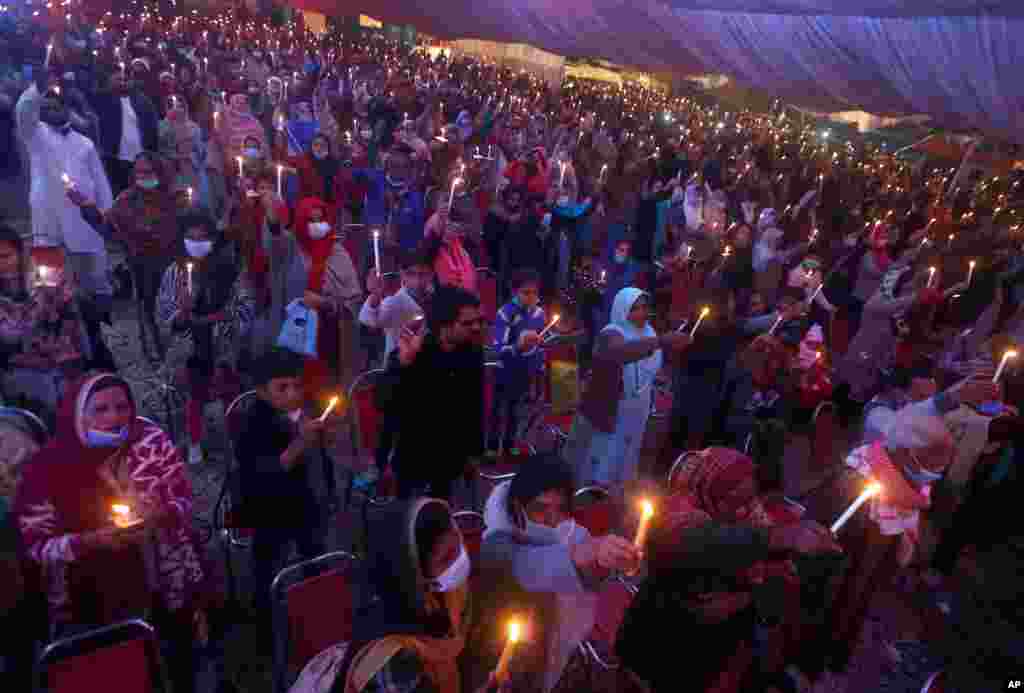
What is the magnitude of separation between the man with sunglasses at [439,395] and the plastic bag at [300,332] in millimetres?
1025

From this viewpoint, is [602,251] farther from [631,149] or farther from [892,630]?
[892,630]

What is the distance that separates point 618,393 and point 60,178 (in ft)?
17.8

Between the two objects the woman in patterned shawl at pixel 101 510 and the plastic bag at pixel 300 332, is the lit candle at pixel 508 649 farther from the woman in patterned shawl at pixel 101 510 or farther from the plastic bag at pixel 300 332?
the plastic bag at pixel 300 332

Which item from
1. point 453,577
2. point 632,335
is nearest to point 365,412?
point 632,335

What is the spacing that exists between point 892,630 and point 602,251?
241 inches

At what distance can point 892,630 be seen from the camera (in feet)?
13.9

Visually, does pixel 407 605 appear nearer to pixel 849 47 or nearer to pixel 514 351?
pixel 514 351

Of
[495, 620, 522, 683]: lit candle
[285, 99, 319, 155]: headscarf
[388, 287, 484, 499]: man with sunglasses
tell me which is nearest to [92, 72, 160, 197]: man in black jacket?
[285, 99, 319, 155]: headscarf

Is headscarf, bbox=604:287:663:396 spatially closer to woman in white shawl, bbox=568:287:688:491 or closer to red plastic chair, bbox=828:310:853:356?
woman in white shawl, bbox=568:287:688:491

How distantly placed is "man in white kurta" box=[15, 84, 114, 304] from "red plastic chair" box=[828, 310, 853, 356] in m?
7.43

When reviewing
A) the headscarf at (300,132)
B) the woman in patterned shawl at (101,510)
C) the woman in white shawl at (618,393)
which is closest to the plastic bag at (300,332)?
the woman in patterned shawl at (101,510)

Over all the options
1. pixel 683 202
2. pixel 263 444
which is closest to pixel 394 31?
pixel 683 202

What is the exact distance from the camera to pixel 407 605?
6.24 feet

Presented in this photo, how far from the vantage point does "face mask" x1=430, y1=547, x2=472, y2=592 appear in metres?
2.05
